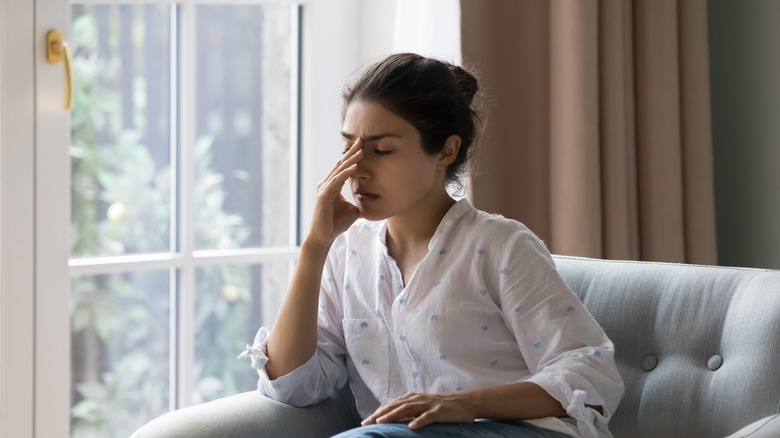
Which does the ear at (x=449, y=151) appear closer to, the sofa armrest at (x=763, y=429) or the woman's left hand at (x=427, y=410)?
the woman's left hand at (x=427, y=410)

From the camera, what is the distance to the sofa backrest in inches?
58.1

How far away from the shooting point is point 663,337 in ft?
5.32

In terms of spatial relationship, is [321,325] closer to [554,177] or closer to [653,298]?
[653,298]

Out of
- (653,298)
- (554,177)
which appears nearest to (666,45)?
(554,177)

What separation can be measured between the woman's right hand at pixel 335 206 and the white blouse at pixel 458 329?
3.2 inches

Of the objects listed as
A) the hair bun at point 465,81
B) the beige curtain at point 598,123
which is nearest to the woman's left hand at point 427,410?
the hair bun at point 465,81

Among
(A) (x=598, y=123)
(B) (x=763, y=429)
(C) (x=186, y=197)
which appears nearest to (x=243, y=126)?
(C) (x=186, y=197)

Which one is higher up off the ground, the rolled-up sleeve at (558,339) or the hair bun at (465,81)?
the hair bun at (465,81)

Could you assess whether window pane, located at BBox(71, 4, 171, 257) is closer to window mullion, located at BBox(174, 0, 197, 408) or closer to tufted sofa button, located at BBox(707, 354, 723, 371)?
window mullion, located at BBox(174, 0, 197, 408)

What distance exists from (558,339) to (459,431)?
0.75 ft

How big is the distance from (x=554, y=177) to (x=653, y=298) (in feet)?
2.60

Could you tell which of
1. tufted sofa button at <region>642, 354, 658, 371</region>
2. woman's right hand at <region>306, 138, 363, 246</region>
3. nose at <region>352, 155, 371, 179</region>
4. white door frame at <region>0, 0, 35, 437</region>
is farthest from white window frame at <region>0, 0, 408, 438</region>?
tufted sofa button at <region>642, 354, 658, 371</region>

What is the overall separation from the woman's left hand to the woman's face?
35cm

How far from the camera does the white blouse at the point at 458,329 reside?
1.45 metres
